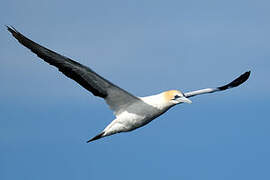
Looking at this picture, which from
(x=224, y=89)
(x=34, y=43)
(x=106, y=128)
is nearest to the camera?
(x=34, y=43)

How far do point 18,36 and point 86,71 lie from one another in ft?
6.42

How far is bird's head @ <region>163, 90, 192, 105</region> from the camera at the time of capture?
1895cm

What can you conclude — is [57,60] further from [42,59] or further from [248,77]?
[248,77]

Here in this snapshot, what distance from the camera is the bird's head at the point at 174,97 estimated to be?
62.2 ft

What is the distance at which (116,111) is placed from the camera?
1948 cm

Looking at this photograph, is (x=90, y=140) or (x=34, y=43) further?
(x=90, y=140)

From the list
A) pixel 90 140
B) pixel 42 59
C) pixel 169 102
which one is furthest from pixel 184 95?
pixel 42 59

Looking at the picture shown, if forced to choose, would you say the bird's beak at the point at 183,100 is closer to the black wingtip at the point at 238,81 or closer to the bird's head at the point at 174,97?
the bird's head at the point at 174,97

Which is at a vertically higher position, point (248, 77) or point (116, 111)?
point (248, 77)

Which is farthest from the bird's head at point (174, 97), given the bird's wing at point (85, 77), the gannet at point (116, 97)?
the bird's wing at point (85, 77)

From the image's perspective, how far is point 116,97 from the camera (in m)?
19.4

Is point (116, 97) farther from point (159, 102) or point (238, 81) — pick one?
point (238, 81)

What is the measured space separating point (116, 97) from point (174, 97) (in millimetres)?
1582

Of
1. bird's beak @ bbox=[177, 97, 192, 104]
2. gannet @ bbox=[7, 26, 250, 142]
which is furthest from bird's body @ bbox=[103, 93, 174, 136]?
bird's beak @ bbox=[177, 97, 192, 104]
